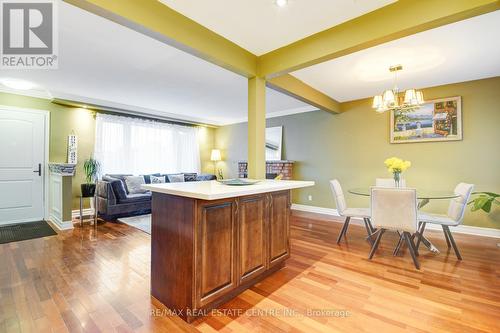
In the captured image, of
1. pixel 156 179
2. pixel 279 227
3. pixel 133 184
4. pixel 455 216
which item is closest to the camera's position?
pixel 279 227

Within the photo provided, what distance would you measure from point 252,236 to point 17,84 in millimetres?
5027

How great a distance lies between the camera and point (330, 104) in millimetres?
4738

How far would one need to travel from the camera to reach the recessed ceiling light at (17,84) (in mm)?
3899

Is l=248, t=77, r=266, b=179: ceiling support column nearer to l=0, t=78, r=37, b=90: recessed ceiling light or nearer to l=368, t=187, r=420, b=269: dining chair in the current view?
l=368, t=187, r=420, b=269: dining chair

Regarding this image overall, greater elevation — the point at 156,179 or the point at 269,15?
the point at 269,15

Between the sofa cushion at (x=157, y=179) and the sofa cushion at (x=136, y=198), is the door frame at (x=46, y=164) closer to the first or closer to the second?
the sofa cushion at (x=136, y=198)

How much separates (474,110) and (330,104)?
2.26 meters

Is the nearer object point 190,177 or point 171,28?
point 171,28

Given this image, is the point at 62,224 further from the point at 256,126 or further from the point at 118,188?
the point at 256,126

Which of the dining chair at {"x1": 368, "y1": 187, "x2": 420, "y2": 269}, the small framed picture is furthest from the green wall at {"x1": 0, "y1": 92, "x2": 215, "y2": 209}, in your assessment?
the small framed picture

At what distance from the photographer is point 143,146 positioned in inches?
237

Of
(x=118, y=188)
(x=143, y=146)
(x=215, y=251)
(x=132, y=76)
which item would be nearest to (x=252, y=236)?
(x=215, y=251)

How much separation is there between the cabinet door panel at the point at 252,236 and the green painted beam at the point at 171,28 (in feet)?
5.07

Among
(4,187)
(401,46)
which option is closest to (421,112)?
(401,46)
